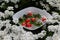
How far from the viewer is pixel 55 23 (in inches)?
41.7

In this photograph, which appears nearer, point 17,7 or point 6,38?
point 6,38

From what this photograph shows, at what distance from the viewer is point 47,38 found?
896 mm

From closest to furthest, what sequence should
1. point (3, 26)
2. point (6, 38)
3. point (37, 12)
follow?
1. point (6, 38)
2. point (3, 26)
3. point (37, 12)

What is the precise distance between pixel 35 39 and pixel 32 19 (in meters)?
0.27

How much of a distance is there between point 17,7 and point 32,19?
193 mm

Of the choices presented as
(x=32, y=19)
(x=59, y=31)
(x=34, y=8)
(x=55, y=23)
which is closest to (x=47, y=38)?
(x=59, y=31)

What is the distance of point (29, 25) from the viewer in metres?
1.12

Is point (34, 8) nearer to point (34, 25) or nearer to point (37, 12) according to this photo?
point (37, 12)

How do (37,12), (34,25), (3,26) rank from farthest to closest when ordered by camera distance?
(37,12)
(34,25)
(3,26)

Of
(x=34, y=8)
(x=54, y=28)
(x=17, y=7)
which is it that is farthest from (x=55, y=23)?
(x=17, y=7)

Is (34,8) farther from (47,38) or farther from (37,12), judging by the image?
(47,38)

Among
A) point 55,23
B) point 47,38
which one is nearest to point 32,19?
point 55,23

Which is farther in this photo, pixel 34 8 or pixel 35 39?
pixel 34 8

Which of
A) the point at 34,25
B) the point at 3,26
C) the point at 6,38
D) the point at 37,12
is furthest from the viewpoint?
the point at 37,12
